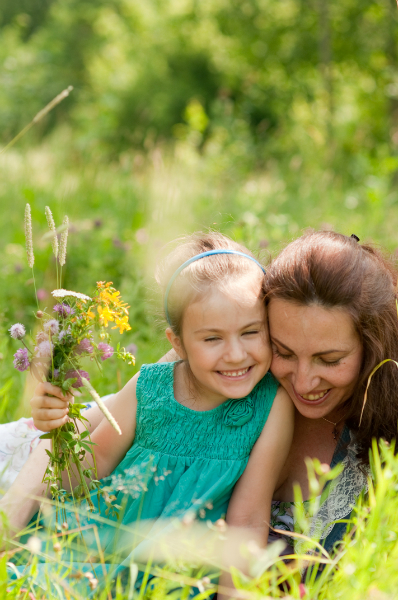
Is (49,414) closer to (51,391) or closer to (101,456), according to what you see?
(51,391)

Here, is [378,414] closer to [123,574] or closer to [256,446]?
[256,446]

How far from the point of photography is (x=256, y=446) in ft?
6.17

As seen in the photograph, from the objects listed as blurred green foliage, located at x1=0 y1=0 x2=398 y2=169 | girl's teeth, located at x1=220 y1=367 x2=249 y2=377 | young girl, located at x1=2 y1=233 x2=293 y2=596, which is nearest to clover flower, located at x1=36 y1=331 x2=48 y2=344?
young girl, located at x1=2 y1=233 x2=293 y2=596

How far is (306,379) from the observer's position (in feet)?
5.85

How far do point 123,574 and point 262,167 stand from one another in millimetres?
8727

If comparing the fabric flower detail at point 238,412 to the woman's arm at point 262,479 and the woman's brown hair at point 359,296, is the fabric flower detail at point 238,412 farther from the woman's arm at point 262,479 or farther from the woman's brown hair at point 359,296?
the woman's brown hair at point 359,296

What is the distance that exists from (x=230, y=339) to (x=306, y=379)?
26cm

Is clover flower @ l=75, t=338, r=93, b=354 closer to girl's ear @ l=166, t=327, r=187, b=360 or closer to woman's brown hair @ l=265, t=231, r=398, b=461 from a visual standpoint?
girl's ear @ l=166, t=327, r=187, b=360

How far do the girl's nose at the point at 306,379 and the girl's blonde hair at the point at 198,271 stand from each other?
0.29m

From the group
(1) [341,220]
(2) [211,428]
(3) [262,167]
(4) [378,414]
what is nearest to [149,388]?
(2) [211,428]

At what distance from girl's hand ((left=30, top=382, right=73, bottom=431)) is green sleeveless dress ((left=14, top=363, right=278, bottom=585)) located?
34cm

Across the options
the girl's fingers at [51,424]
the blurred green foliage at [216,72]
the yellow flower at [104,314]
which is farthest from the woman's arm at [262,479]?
the blurred green foliage at [216,72]

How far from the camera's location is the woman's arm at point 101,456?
195cm

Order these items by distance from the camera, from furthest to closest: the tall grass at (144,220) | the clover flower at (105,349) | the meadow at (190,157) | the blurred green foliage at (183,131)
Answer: the blurred green foliage at (183,131), the tall grass at (144,220), the clover flower at (105,349), the meadow at (190,157)
